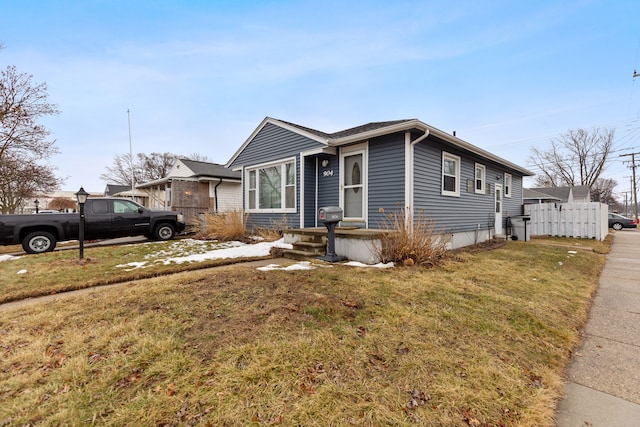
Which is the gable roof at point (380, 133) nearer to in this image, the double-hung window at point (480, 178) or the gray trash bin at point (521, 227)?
the double-hung window at point (480, 178)

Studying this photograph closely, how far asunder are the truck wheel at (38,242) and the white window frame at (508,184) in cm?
1583

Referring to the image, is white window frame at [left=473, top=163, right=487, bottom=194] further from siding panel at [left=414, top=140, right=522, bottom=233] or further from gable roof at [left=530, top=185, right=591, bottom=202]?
gable roof at [left=530, top=185, right=591, bottom=202]

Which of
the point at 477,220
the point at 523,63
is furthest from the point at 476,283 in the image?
the point at 523,63

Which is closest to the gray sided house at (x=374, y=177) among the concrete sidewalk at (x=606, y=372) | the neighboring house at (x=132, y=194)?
the concrete sidewalk at (x=606, y=372)

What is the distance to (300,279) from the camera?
4.15 m

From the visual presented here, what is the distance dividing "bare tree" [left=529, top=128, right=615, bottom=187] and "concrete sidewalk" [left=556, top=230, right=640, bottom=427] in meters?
40.6

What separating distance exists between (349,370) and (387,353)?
0.40 m

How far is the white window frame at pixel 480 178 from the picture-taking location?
376 inches

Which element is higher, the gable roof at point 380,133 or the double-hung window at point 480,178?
the gable roof at point 380,133

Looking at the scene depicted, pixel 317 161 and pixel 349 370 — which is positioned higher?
pixel 317 161

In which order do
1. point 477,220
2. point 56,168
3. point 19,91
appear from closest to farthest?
point 477,220 < point 19,91 < point 56,168

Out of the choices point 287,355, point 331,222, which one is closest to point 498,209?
point 331,222

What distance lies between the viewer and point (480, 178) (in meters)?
9.94

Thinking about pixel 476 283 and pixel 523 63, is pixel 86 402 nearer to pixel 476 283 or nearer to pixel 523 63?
pixel 476 283
